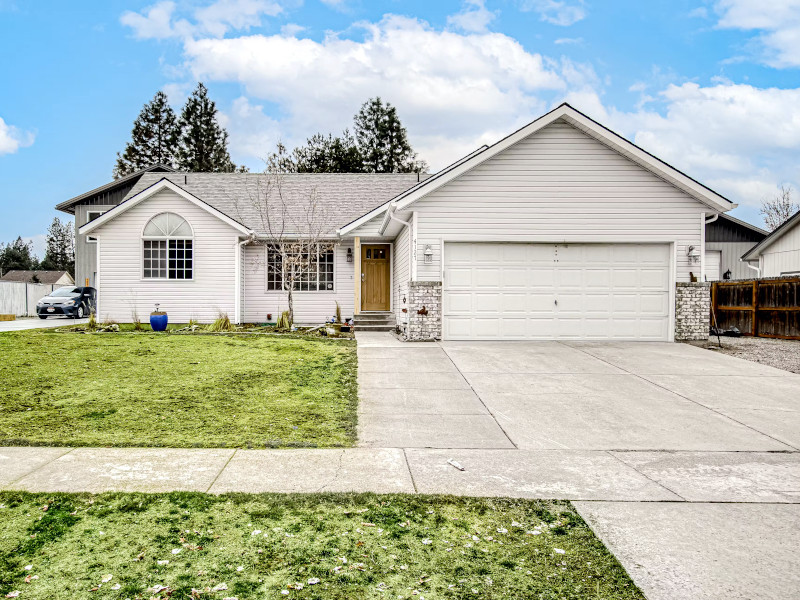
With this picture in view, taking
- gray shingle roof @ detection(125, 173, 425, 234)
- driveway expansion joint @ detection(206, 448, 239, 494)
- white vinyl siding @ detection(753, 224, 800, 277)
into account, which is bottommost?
driveway expansion joint @ detection(206, 448, 239, 494)

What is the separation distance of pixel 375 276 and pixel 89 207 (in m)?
16.8

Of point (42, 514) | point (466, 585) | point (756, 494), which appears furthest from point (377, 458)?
point (756, 494)

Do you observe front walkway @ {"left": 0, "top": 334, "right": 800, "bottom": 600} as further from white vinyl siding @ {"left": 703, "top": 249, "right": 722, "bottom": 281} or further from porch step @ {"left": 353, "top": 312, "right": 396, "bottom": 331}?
white vinyl siding @ {"left": 703, "top": 249, "right": 722, "bottom": 281}

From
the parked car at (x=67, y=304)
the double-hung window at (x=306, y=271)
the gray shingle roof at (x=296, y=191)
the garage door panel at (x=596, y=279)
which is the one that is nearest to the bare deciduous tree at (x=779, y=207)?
the gray shingle roof at (x=296, y=191)

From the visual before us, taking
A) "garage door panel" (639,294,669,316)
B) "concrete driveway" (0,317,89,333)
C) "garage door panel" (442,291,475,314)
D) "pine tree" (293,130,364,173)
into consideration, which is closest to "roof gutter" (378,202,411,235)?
"garage door panel" (442,291,475,314)

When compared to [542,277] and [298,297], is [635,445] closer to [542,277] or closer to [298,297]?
[542,277]

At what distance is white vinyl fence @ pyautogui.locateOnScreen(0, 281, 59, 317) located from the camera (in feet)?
80.3

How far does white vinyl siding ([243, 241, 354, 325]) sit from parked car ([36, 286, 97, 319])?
8119 mm

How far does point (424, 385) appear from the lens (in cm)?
854

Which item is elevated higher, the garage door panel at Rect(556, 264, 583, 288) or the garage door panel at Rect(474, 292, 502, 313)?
the garage door panel at Rect(556, 264, 583, 288)

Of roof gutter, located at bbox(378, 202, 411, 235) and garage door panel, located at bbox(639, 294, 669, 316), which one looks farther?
garage door panel, located at bbox(639, 294, 669, 316)

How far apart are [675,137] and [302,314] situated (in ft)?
48.7

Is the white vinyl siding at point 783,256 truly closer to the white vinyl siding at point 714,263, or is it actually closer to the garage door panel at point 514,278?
the white vinyl siding at point 714,263

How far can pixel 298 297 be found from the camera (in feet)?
59.5
